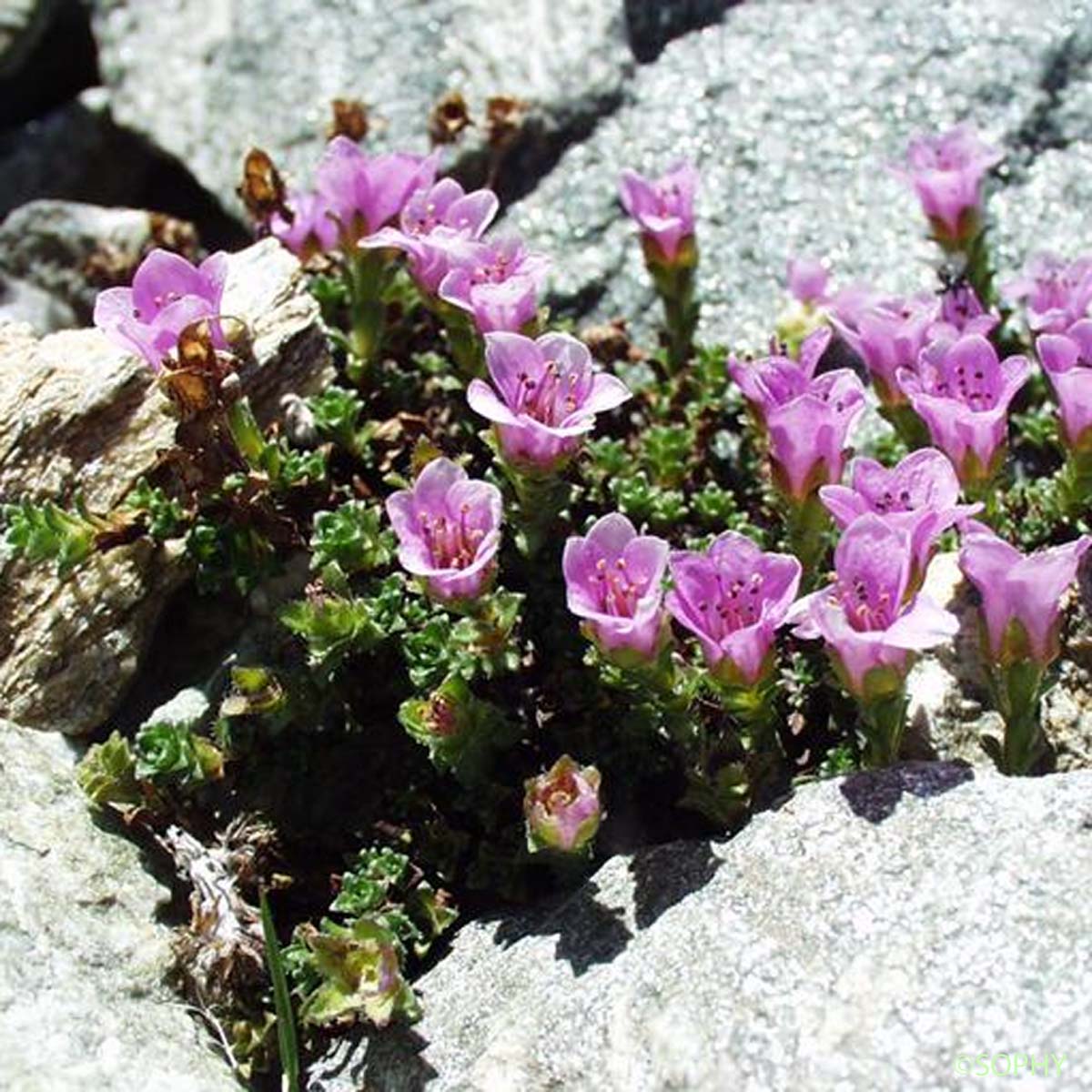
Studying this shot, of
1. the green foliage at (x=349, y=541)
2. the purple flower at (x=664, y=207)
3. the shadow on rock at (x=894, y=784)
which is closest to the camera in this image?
the shadow on rock at (x=894, y=784)

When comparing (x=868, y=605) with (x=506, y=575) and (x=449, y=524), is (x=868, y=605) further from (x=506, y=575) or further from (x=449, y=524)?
(x=506, y=575)

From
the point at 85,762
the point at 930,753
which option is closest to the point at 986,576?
the point at 930,753

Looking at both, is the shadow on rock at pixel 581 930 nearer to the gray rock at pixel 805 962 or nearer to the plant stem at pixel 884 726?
the gray rock at pixel 805 962

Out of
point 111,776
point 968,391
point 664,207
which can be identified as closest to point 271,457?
point 111,776

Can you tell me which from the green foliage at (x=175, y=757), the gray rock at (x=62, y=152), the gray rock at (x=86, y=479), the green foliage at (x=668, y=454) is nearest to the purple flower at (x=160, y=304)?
the gray rock at (x=86, y=479)

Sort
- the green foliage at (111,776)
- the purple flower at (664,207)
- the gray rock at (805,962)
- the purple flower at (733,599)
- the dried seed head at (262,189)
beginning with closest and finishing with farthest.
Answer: the gray rock at (805,962)
the purple flower at (733,599)
the green foliage at (111,776)
the purple flower at (664,207)
the dried seed head at (262,189)

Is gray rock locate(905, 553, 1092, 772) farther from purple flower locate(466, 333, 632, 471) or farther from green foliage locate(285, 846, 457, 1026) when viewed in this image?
green foliage locate(285, 846, 457, 1026)

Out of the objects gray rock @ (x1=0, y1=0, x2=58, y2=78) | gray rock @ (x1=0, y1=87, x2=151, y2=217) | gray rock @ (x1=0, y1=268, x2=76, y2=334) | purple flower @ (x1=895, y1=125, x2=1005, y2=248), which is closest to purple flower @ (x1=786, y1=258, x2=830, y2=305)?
purple flower @ (x1=895, y1=125, x2=1005, y2=248)
